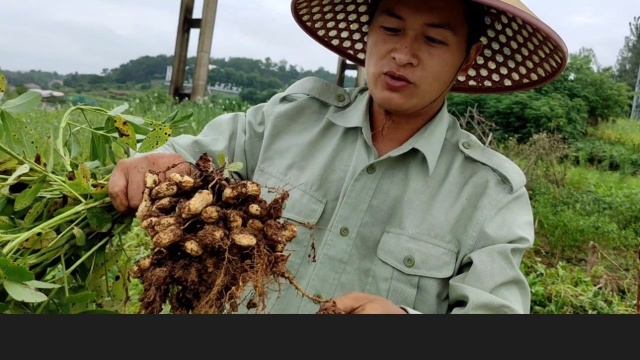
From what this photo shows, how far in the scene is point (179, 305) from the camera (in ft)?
2.83

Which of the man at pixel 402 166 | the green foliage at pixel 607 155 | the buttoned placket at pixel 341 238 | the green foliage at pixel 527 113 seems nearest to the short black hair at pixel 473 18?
the man at pixel 402 166

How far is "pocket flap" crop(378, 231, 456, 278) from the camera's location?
3.60 feet

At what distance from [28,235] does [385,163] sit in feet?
2.01

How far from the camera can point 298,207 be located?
1.18 meters

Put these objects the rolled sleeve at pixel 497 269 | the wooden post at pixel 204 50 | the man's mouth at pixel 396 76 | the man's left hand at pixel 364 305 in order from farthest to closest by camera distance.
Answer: the wooden post at pixel 204 50 < the man's mouth at pixel 396 76 < the rolled sleeve at pixel 497 269 < the man's left hand at pixel 364 305

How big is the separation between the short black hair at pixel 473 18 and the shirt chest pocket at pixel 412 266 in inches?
14.3

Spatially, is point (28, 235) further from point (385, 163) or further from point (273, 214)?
point (385, 163)

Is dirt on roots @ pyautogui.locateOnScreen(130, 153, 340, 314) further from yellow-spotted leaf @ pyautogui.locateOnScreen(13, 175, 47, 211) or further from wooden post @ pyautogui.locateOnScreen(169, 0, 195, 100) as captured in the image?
wooden post @ pyautogui.locateOnScreen(169, 0, 195, 100)

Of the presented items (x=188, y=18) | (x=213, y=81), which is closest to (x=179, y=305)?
(x=213, y=81)

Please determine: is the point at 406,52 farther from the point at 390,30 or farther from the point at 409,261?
the point at 409,261

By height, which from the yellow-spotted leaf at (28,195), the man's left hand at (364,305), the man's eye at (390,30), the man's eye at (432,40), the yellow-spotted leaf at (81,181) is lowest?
the man's left hand at (364,305)

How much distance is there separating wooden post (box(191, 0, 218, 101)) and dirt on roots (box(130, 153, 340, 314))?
3084 millimetres

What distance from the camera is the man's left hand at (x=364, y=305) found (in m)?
0.81

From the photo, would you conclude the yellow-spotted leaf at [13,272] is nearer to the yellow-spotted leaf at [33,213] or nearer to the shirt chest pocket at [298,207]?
the yellow-spotted leaf at [33,213]
